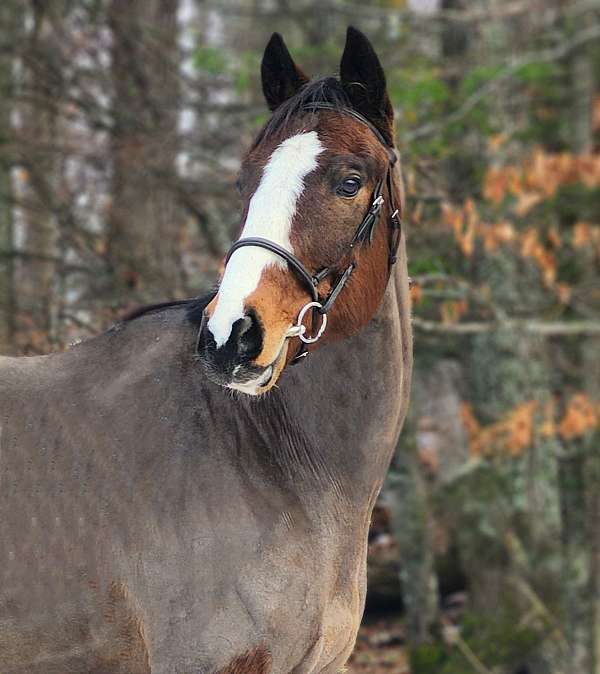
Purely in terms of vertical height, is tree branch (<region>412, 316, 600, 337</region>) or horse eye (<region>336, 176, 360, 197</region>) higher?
horse eye (<region>336, 176, 360, 197</region>)

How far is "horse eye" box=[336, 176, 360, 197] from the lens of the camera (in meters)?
3.08

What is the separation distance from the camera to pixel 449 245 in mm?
7281

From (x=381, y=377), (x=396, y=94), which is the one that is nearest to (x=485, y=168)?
(x=396, y=94)

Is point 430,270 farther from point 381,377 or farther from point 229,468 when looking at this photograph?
point 229,468

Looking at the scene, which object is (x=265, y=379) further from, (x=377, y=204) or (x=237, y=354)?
(x=377, y=204)

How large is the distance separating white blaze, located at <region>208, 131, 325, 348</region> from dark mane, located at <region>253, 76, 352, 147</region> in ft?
0.36

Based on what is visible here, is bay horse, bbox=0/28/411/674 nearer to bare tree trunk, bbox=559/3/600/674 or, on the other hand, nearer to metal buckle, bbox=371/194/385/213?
metal buckle, bbox=371/194/385/213

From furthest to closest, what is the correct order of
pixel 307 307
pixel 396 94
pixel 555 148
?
pixel 555 148 < pixel 396 94 < pixel 307 307

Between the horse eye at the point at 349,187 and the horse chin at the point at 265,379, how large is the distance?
53cm

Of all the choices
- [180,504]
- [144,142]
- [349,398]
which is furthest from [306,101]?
[144,142]

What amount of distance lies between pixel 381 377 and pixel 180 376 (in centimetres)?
71

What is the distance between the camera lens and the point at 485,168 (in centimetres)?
838

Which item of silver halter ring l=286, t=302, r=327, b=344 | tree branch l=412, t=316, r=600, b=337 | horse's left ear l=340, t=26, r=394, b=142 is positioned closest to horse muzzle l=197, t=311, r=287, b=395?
silver halter ring l=286, t=302, r=327, b=344

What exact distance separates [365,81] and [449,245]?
13.6ft
